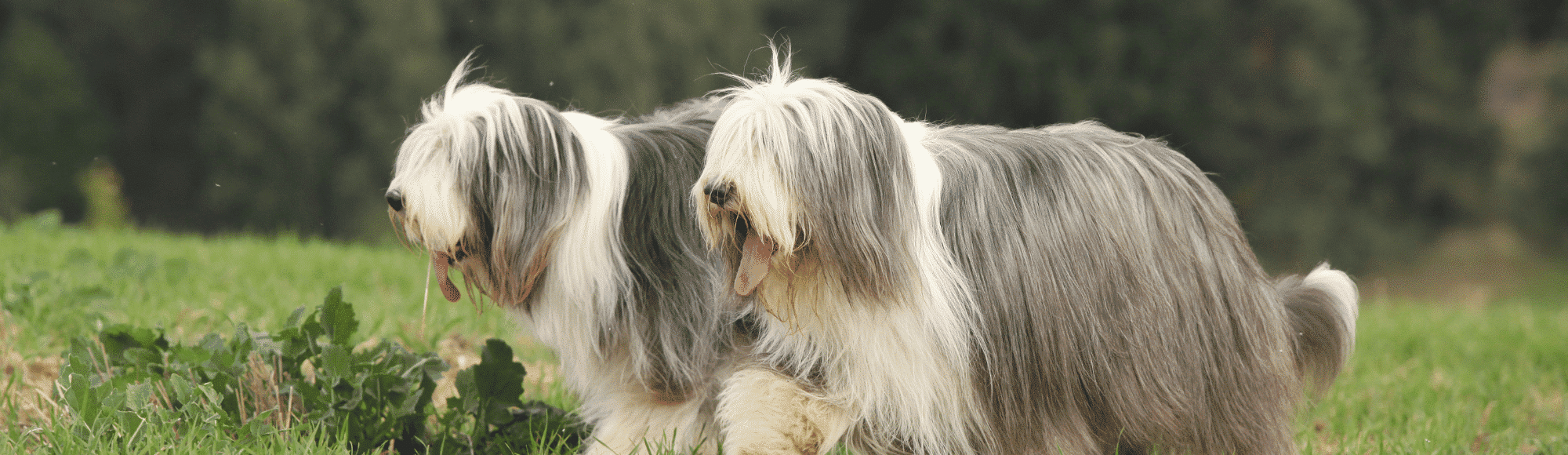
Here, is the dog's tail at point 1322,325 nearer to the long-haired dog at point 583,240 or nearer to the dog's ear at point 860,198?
the dog's ear at point 860,198

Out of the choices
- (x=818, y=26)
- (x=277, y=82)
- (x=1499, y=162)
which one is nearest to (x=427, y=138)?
(x=277, y=82)

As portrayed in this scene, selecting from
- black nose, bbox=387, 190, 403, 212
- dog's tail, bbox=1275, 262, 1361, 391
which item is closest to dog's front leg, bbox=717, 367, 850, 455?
black nose, bbox=387, 190, 403, 212

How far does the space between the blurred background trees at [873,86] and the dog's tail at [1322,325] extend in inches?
504

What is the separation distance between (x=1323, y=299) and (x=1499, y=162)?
64.3ft

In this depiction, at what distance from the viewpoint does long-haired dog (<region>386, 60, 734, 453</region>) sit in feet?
9.53

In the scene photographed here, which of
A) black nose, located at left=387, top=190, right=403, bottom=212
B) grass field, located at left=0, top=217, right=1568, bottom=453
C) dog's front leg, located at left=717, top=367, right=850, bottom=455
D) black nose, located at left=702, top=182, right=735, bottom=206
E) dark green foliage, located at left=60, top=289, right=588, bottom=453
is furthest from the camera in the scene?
grass field, located at left=0, top=217, right=1568, bottom=453

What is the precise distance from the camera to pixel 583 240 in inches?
116

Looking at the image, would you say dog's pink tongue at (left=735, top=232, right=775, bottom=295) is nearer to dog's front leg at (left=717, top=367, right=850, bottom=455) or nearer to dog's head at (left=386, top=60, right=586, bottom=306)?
dog's front leg at (left=717, top=367, right=850, bottom=455)

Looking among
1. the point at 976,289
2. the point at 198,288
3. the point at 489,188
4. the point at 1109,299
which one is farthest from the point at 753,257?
the point at 198,288

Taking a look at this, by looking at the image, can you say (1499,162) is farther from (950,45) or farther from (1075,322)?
(1075,322)

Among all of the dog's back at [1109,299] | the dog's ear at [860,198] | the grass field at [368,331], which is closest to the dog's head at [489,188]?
the grass field at [368,331]

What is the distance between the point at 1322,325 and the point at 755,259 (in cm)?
180

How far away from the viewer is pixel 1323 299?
335cm

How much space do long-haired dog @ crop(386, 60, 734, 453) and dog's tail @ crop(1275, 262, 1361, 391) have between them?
5.45ft
